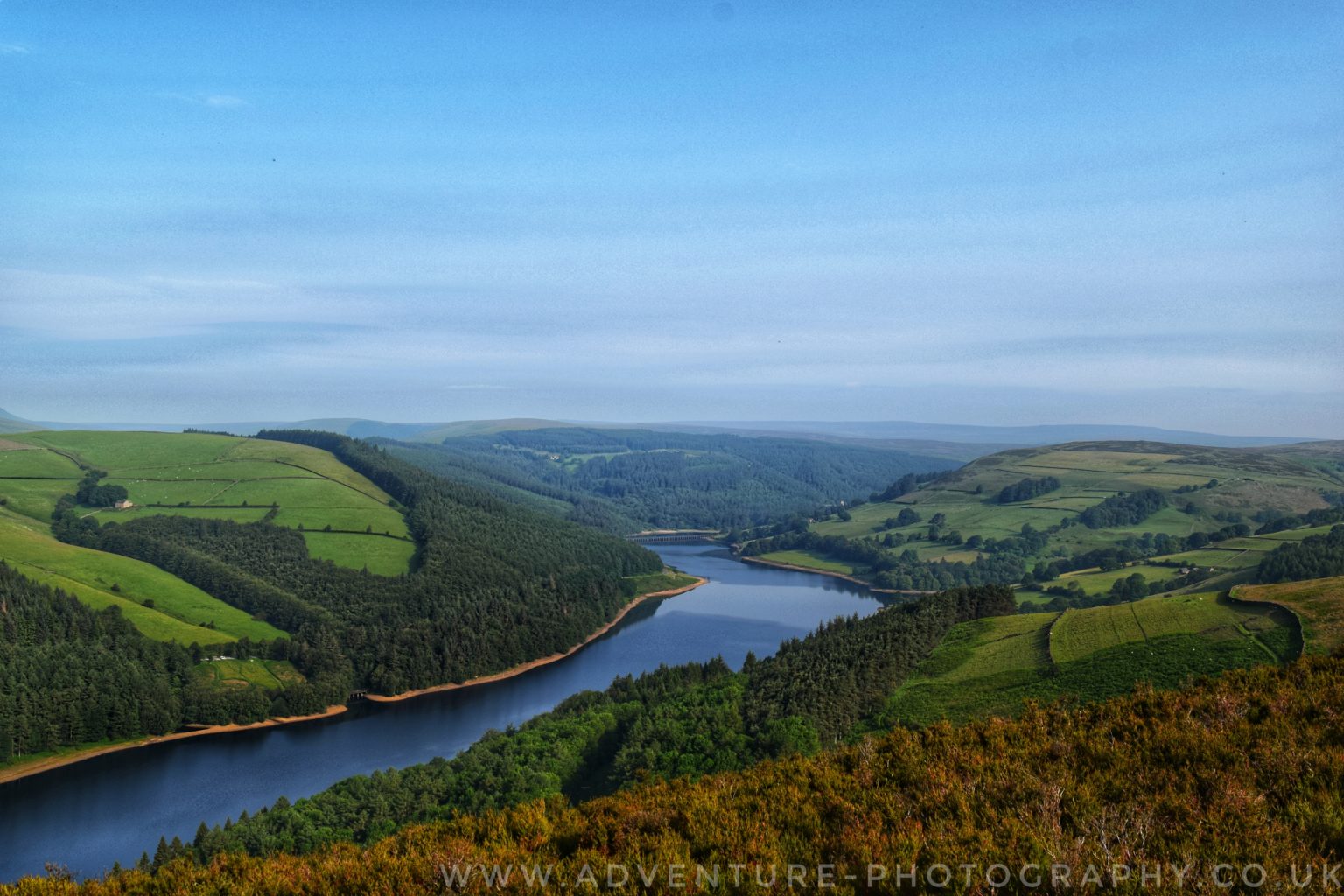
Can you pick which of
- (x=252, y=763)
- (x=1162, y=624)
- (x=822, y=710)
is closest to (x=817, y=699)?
(x=822, y=710)

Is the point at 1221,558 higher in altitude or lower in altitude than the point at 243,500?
lower

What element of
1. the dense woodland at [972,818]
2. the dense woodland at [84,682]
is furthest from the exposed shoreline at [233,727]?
the dense woodland at [972,818]

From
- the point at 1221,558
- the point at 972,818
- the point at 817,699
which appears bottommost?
the point at 817,699

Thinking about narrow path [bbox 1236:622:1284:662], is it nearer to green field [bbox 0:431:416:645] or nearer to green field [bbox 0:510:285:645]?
green field [bbox 0:431:416:645]

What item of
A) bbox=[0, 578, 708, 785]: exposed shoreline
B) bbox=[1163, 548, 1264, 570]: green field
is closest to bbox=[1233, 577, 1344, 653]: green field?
bbox=[1163, 548, 1264, 570]: green field

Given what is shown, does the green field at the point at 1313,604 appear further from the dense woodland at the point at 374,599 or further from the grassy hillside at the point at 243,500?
the grassy hillside at the point at 243,500

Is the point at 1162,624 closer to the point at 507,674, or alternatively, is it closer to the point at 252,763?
the point at 507,674
